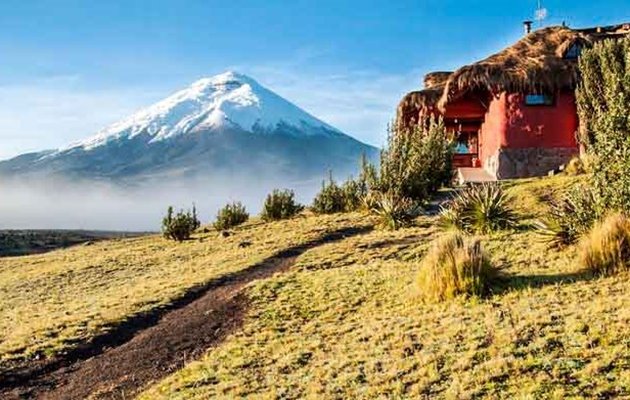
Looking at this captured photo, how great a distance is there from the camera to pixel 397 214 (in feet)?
58.0

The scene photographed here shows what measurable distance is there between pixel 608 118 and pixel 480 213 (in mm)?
4397

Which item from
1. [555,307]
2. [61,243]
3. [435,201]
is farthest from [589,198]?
[61,243]

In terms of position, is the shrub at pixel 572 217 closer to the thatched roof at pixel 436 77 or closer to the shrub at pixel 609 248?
the shrub at pixel 609 248

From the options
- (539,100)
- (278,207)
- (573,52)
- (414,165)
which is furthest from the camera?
(573,52)

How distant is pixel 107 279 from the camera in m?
17.3

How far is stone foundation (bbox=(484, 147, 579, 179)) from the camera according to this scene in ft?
83.9

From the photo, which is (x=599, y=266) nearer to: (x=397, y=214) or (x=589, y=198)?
(x=589, y=198)

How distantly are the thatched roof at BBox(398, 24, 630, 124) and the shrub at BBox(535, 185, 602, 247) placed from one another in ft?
45.5

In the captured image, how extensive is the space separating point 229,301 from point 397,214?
7058 millimetres

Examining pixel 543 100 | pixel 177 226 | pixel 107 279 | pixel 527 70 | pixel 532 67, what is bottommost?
pixel 107 279

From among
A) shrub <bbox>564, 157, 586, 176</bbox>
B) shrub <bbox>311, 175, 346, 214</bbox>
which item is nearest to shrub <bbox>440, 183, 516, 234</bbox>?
shrub <bbox>564, 157, 586, 176</bbox>

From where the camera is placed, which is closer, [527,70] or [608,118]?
[608,118]

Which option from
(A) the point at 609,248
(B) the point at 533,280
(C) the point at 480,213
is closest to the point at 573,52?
(C) the point at 480,213

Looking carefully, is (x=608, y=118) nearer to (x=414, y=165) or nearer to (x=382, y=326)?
(x=382, y=326)
